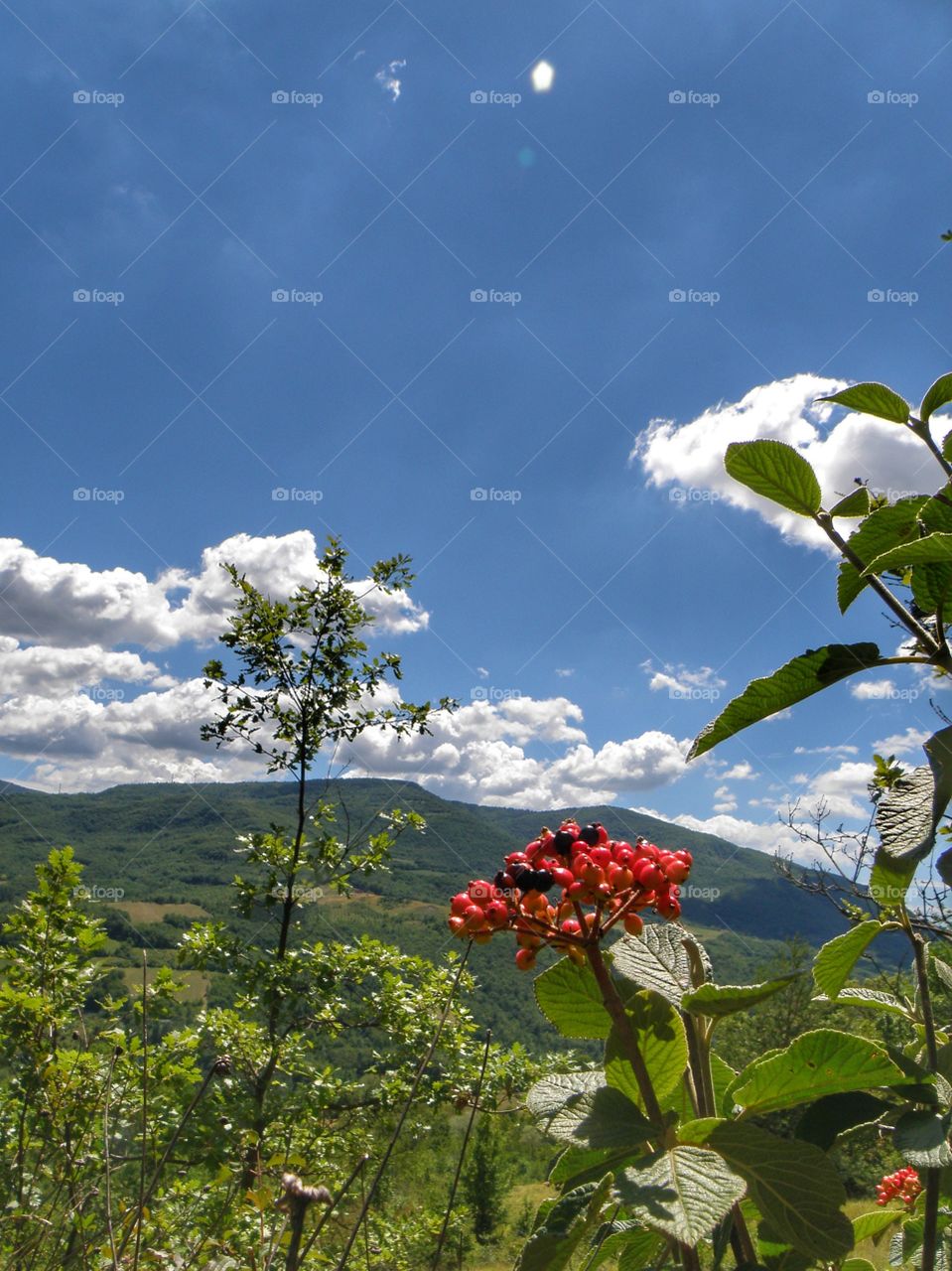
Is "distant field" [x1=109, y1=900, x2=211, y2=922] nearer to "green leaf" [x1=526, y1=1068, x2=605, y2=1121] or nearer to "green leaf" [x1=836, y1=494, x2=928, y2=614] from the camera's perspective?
"green leaf" [x1=526, y1=1068, x2=605, y2=1121]

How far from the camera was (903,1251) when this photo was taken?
115 cm

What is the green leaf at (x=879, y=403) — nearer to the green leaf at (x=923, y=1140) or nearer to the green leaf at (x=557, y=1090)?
the green leaf at (x=923, y=1140)

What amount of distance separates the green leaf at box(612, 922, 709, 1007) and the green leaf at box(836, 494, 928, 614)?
23.8 inches

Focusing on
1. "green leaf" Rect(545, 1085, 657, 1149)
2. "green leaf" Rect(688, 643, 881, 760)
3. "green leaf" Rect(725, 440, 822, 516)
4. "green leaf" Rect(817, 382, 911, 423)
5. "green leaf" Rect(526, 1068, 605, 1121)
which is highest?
"green leaf" Rect(817, 382, 911, 423)

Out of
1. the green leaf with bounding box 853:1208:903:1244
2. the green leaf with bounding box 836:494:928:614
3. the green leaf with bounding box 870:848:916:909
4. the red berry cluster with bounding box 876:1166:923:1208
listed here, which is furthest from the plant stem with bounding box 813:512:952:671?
the red berry cluster with bounding box 876:1166:923:1208

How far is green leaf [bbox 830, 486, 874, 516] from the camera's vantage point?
137 centimetres

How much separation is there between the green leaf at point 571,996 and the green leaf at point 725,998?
0.56ft

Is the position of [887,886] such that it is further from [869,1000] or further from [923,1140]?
[923,1140]

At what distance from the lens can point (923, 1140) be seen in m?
0.84

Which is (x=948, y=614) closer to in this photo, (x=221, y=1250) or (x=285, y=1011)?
(x=221, y=1250)

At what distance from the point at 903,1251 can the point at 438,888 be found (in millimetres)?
196376

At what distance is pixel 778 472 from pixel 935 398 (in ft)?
0.97

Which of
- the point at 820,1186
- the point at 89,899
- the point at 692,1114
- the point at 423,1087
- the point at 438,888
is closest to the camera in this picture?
the point at 820,1186

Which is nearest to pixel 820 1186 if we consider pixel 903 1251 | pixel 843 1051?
pixel 843 1051
